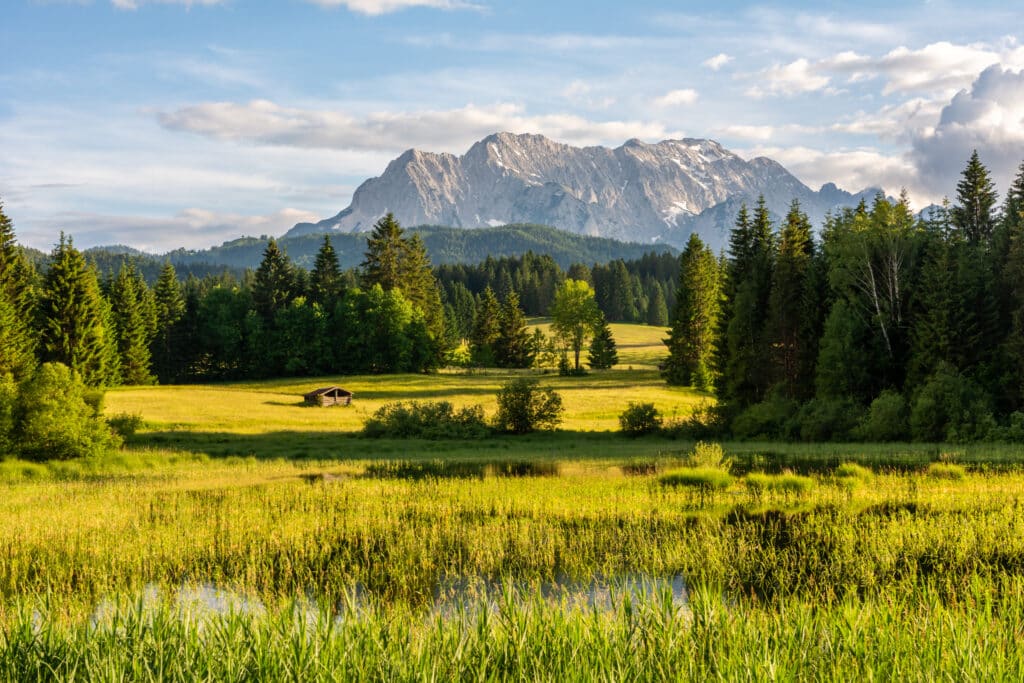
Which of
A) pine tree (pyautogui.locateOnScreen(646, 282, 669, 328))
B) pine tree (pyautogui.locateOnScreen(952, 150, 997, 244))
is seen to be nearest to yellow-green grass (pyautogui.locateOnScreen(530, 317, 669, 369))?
pine tree (pyautogui.locateOnScreen(646, 282, 669, 328))

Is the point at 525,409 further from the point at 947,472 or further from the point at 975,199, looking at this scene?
the point at 975,199

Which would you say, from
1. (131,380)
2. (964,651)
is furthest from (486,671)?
(131,380)

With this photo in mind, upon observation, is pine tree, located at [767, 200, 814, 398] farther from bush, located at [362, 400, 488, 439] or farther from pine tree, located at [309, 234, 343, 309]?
pine tree, located at [309, 234, 343, 309]

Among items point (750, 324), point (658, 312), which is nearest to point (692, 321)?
point (750, 324)

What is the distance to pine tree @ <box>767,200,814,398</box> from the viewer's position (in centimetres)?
5406

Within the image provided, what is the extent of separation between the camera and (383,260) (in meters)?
115

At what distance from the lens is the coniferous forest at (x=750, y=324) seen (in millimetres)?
44969

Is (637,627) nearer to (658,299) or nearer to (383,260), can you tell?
(383,260)

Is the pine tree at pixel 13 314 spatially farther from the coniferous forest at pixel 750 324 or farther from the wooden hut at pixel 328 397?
the wooden hut at pixel 328 397

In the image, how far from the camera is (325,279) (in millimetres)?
113125

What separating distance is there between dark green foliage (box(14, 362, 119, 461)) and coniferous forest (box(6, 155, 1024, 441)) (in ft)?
105

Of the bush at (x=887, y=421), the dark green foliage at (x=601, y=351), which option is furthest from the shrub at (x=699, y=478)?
the dark green foliage at (x=601, y=351)

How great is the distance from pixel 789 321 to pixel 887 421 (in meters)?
11.9

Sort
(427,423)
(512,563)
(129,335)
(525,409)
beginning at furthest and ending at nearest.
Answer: (129,335), (525,409), (427,423), (512,563)
